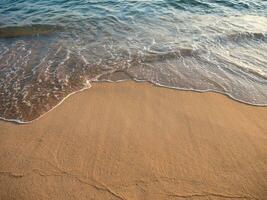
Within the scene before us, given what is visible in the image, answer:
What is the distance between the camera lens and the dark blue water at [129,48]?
4.95 meters

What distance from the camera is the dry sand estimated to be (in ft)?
10.2

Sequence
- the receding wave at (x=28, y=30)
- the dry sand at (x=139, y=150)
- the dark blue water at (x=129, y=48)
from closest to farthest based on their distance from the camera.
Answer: the dry sand at (x=139, y=150) → the dark blue water at (x=129, y=48) → the receding wave at (x=28, y=30)

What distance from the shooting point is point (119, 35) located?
6.98 meters

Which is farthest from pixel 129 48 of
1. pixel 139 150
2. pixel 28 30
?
pixel 139 150

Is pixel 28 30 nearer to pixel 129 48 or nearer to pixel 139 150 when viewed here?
pixel 129 48

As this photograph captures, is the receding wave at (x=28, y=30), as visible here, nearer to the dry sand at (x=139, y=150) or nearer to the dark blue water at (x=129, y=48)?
Answer: the dark blue water at (x=129, y=48)

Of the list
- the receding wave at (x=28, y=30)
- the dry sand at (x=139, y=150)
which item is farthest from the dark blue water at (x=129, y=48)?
the dry sand at (x=139, y=150)

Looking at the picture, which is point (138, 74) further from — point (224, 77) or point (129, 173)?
point (129, 173)

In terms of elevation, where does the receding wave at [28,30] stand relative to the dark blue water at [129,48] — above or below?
below

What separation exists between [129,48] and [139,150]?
315 cm

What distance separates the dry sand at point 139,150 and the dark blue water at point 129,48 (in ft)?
1.60

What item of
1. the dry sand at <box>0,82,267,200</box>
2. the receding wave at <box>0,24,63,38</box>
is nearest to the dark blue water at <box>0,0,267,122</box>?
the receding wave at <box>0,24,63,38</box>

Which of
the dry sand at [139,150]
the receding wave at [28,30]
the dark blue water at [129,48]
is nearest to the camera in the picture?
the dry sand at [139,150]

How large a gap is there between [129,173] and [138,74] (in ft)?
7.90
